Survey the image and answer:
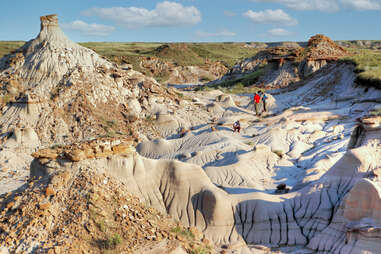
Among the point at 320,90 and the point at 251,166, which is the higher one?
the point at 320,90

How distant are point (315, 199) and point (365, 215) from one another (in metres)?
1.60

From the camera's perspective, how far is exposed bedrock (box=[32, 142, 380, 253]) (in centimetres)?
905

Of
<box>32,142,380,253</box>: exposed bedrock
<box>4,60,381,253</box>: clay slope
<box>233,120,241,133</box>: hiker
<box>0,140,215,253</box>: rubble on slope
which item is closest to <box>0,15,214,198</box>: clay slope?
<box>233,120,241,133</box>: hiker

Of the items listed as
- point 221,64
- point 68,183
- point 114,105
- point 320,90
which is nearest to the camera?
point 68,183

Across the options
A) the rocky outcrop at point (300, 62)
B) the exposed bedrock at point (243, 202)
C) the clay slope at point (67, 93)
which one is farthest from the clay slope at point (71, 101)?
the rocky outcrop at point (300, 62)

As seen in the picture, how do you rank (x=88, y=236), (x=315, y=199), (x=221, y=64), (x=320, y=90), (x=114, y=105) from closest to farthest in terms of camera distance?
(x=88, y=236), (x=315, y=199), (x=114, y=105), (x=320, y=90), (x=221, y=64)

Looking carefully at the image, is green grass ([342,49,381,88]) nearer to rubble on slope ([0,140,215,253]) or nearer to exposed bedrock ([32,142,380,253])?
exposed bedrock ([32,142,380,253])

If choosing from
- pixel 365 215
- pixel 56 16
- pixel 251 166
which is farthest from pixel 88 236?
pixel 56 16

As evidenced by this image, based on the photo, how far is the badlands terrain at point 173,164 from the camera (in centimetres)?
754

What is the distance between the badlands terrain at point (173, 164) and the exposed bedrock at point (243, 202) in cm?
2

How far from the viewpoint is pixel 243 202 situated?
9.56m

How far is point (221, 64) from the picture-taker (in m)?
58.1

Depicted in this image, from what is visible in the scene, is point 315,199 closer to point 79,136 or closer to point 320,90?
point 79,136

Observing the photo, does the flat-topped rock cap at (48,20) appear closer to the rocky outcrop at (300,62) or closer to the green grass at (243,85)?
the green grass at (243,85)
